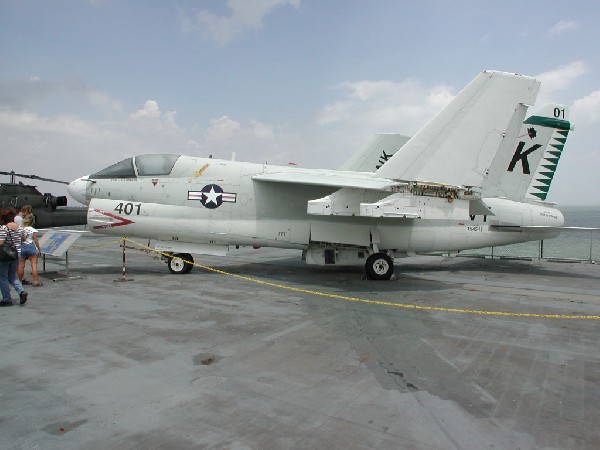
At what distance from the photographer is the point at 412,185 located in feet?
33.9

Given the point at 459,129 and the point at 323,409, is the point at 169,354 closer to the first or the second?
the point at 323,409

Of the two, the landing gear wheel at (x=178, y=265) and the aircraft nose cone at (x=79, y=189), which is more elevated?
the aircraft nose cone at (x=79, y=189)

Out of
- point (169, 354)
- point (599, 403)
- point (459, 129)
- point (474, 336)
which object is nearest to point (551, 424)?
point (599, 403)

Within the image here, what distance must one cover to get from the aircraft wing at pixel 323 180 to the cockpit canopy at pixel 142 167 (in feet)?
8.45

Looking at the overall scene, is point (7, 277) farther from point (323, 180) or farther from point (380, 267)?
point (380, 267)

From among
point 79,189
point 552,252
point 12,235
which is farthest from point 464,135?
point 552,252

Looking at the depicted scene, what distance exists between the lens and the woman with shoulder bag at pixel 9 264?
7.03m

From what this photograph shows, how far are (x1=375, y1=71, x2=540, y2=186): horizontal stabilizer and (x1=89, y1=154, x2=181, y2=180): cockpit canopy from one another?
6301 millimetres

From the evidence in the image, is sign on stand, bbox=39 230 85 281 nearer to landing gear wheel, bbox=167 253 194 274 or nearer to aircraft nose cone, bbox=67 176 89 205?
aircraft nose cone, bbox=67 176 89 205

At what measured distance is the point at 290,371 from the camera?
15.7 feet

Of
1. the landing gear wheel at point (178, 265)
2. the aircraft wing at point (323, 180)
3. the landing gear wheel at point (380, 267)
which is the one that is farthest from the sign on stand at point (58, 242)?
the landing gear wheel at point (380, 267)

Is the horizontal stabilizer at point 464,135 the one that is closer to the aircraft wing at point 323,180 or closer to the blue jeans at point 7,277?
the aircraft wing at point 323,180

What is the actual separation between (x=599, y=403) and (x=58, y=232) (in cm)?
1132

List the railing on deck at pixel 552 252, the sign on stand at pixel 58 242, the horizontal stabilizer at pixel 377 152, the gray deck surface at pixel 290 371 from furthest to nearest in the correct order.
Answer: the horizontal stabilizer at pixel 377 152 → the railing on deck at pixel 552 252 → the sign on stand at pixel 58 242 → the gray deck surface at pixel 290 371
